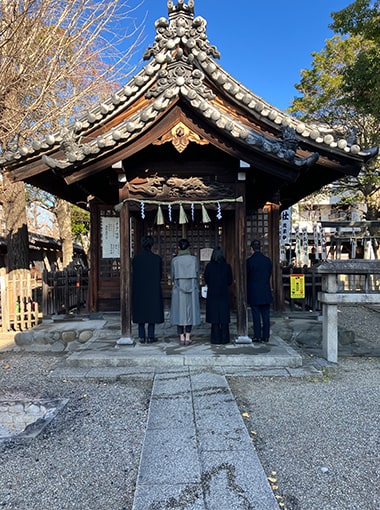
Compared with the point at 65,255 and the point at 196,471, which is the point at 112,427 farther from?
the point at 65,255

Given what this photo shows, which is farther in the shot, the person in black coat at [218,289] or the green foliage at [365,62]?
the green foliage at [365,62]

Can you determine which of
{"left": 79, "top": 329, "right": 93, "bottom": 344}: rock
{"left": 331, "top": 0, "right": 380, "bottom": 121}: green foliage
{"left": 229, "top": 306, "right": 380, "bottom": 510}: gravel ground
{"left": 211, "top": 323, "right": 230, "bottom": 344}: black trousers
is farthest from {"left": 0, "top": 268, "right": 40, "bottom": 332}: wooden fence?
{"left": 331, "top": 0, "right": 380, "bottom": 121}: green foliage

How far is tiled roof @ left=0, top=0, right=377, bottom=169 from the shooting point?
6.00 meters

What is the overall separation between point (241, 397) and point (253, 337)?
2.32 m

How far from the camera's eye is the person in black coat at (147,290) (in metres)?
6.58

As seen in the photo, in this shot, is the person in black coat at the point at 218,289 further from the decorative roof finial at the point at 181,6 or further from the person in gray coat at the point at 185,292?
the decorative roof finial at the point at 181,6

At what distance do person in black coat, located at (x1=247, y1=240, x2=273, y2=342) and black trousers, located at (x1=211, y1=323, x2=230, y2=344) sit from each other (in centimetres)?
62

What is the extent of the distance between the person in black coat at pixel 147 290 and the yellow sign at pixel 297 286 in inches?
159

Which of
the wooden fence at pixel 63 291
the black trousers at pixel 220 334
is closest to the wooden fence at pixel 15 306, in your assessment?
the wooden fence at pixel 63 291

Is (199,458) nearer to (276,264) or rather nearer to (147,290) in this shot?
(147,290)

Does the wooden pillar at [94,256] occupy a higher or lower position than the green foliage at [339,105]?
lower

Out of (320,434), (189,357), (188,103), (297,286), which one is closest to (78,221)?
(297,286)

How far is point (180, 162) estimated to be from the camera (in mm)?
6895

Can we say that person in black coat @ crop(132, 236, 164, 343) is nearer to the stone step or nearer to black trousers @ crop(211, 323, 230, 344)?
the stone step
